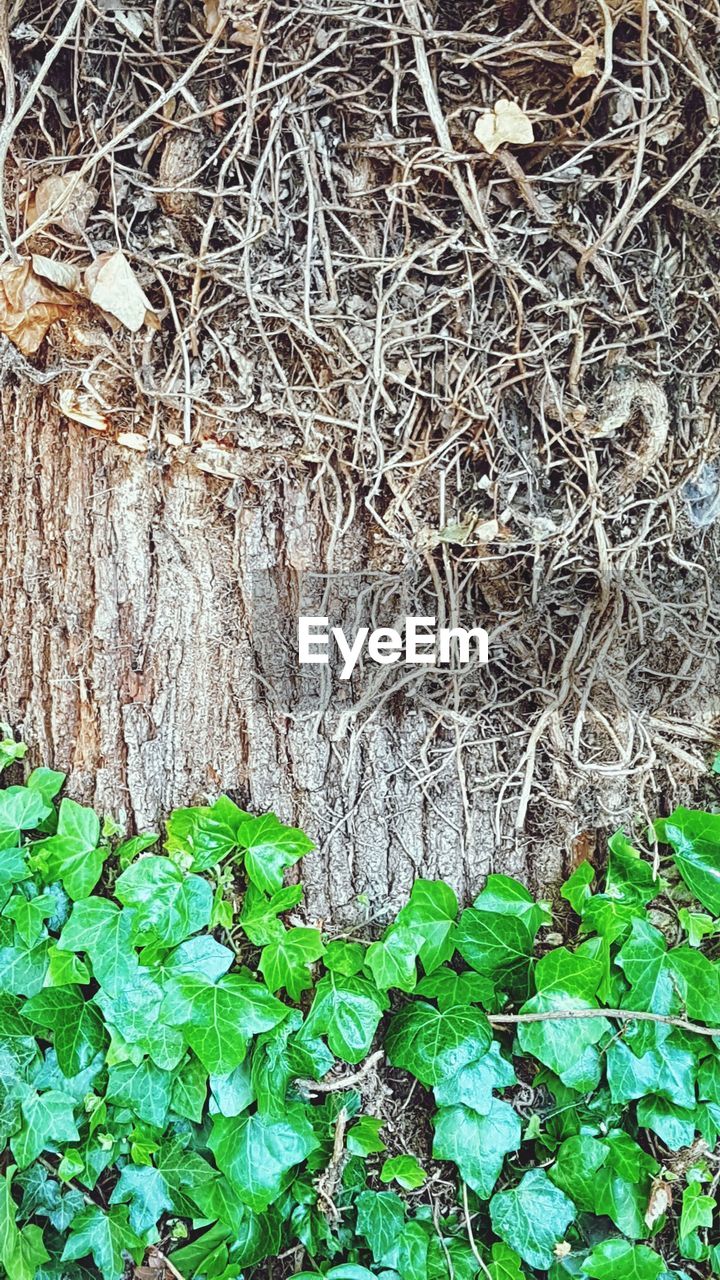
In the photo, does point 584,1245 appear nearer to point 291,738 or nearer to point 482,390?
point 291,738

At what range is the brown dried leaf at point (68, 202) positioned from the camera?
110 centimetres

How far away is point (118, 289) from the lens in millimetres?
1092

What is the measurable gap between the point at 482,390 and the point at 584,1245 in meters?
1.24

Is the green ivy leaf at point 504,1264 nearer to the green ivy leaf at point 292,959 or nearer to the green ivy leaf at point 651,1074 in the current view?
the green ivy leaf at point 651,1074

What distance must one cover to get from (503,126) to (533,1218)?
1502 mm

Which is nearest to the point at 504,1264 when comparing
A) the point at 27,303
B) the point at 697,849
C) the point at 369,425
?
the point at 697,849

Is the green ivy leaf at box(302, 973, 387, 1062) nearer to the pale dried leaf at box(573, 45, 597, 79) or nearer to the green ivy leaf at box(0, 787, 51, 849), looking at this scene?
the green ivy leaf at box(0, 787, 51, 849)

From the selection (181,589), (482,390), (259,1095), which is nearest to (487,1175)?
(259,1095)

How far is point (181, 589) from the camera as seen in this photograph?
3.99 feet

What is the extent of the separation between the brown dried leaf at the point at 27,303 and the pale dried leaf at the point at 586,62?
75cm

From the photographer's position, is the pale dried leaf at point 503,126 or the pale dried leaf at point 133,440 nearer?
the pale dried leaf at point 503,126

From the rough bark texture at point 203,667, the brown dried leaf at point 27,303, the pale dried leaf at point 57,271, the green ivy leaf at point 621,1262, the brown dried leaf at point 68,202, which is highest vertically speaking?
the brown dried leaf at point 68,202

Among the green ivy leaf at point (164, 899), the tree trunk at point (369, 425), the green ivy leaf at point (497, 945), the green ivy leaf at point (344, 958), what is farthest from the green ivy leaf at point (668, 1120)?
the green ivy leaf at point (164, 899)

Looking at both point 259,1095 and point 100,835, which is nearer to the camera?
point 259,1095
